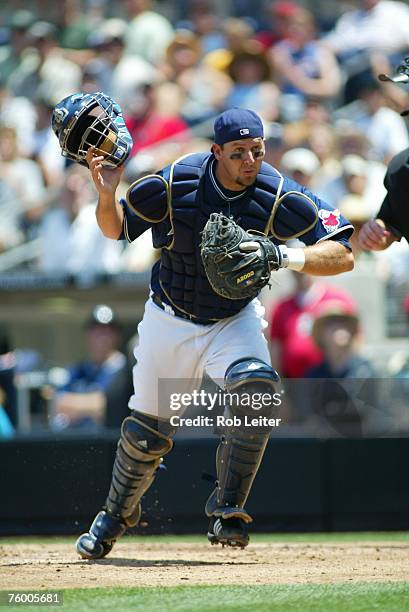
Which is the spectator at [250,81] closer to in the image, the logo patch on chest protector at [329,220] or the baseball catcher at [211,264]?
the baseball catcher at [211,264]

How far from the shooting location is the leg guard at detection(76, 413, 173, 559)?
6.35 meters

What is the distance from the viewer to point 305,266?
19.2 feet

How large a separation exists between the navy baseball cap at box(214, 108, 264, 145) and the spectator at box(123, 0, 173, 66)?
25.6 ft

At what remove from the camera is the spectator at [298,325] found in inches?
369

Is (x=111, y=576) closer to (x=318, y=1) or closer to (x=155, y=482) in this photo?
(x=155, y=482)

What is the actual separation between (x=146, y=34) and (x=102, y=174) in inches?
324

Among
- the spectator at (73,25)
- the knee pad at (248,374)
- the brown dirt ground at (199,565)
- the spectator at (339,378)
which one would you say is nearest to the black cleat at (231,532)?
the brown dirt ground at (199,565)

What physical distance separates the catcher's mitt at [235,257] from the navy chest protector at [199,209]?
0.90ft

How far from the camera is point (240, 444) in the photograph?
609 centimetres

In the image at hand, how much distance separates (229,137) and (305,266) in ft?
2.39

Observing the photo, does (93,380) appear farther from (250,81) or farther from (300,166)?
(250,81)

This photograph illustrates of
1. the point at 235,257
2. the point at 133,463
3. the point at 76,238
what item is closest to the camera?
the point at 235,257

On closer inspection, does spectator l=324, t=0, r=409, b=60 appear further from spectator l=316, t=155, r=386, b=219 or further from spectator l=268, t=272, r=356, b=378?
spectator l=268, t=272, r=356, b=378

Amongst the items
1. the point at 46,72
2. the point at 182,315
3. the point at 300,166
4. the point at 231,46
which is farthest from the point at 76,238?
the point at 182,315
